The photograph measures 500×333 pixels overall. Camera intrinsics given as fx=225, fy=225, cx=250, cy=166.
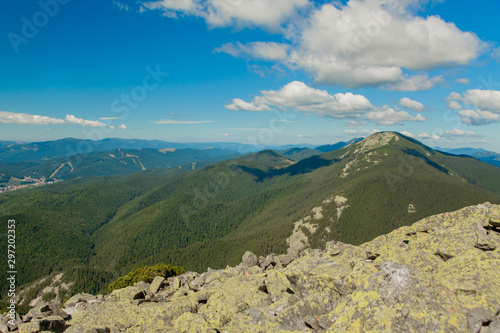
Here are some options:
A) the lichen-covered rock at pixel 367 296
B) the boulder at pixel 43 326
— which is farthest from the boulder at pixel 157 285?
the boulder at pixel 43 326

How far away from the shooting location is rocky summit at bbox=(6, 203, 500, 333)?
1249 centimetres

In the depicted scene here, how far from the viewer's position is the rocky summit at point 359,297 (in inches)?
492

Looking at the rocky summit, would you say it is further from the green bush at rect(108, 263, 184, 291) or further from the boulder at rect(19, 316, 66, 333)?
the green bush at rect(108, 263, 184, 291)

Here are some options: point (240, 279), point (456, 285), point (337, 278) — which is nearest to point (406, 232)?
point (456, 285)

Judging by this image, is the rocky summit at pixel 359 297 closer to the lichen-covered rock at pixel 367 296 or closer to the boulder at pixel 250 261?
the lichen-covered rock at pixel 367 296

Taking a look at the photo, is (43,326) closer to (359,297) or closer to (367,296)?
(359,297)

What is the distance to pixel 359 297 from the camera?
45.1 feet

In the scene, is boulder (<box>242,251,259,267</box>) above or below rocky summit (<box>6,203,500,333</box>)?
below

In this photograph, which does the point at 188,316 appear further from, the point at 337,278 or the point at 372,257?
the point at 372,257

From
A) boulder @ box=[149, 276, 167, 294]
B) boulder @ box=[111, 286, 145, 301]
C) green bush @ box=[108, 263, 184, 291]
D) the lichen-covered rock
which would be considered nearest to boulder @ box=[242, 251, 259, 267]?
the lichen-covered rock

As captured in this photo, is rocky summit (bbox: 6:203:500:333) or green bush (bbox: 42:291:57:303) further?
green bush (bbox: 42:291:57:303)

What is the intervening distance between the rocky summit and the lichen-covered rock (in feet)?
0.19

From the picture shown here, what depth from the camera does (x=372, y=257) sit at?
2495 cm

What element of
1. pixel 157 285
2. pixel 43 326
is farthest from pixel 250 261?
pixel 43 326
